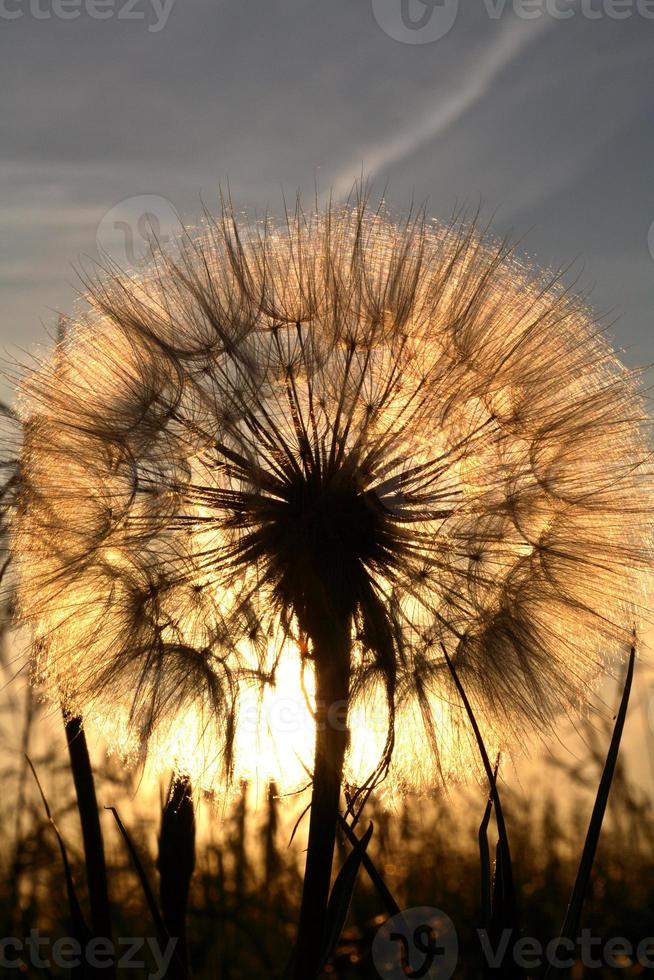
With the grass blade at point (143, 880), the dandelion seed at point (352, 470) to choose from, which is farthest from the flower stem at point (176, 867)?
the dandelion seed at point (352, 470)

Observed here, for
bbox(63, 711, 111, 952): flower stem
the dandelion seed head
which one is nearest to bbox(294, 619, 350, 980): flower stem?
the dandelion seed head

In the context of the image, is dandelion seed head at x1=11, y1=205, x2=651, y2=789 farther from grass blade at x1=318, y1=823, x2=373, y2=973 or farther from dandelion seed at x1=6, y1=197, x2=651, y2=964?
grass blade at x1=318, y1=823, x2=373, y2=973

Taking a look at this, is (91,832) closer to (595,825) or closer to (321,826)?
(321,826)

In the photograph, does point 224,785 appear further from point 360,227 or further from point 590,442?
point 360,227

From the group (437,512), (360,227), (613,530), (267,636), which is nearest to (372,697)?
(267,636)

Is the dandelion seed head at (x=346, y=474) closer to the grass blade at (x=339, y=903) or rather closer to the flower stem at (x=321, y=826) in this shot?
the flower stem at (x=321, y=826)

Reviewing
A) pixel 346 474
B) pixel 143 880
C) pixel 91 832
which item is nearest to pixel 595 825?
pixel 143 880
